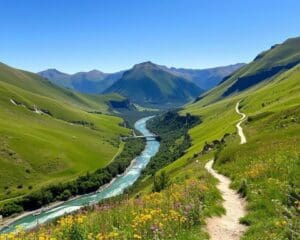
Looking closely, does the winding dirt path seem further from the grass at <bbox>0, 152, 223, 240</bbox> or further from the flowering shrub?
the flowering shrub

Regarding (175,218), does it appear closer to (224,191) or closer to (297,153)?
(224,191)

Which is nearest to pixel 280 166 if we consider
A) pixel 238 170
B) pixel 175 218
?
pixel 238 170

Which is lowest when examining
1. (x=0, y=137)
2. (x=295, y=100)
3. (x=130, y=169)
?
(x=130, y=169)

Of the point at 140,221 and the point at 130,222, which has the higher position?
the point at 140,221

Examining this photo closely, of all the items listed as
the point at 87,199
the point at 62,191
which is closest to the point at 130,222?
the point at 87,199

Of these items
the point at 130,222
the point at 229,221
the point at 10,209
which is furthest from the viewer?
the point at 10,209

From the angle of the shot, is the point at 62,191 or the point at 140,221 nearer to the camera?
the point at 140,221

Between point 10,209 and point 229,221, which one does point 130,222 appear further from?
Answer: point 10,209

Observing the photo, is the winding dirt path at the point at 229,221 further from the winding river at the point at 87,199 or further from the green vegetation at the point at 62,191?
the green vegetation at the point at 62,191

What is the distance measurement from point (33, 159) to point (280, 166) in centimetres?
16167

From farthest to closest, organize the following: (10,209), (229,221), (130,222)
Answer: (10,209)
(229,221)
(130,222)

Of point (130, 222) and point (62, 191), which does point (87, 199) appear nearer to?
point (62, 191)

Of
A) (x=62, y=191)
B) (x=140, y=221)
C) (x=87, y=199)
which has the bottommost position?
(x=87, y=199)

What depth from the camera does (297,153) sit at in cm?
3250
